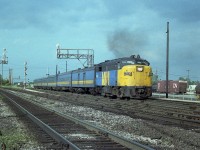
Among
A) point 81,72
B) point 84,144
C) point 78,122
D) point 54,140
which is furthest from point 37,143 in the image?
point 81,72

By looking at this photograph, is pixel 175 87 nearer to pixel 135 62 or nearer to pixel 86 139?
pixel 135 62

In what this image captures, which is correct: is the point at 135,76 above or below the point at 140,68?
below

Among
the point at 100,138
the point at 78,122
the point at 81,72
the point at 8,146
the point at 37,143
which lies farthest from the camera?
the point at 81,72

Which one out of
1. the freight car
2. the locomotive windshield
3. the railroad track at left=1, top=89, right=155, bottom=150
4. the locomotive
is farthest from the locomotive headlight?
the freight car

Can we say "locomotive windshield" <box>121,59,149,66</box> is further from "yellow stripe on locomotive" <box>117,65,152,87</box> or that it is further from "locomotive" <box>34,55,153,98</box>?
"yellow stripe on locomotive" <box>117,65,152,87</box>

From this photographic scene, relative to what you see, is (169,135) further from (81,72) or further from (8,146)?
(81,72)

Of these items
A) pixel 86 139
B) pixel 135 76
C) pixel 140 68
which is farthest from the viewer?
pixel 140 68

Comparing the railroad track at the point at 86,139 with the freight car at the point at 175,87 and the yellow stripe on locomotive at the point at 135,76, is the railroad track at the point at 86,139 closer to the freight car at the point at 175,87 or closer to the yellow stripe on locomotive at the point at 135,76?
the yellow stripe on locomotive at the point at 135,76

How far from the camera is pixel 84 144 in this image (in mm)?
9812

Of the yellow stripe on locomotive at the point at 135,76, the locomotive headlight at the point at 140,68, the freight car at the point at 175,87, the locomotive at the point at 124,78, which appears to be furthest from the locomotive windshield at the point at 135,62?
the freight car at the point at 175,87


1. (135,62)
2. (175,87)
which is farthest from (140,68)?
(175,87)

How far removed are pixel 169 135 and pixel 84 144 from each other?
319 cm

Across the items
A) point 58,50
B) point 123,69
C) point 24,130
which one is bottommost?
point 24,130

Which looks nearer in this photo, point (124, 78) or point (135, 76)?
point (135, 76)
